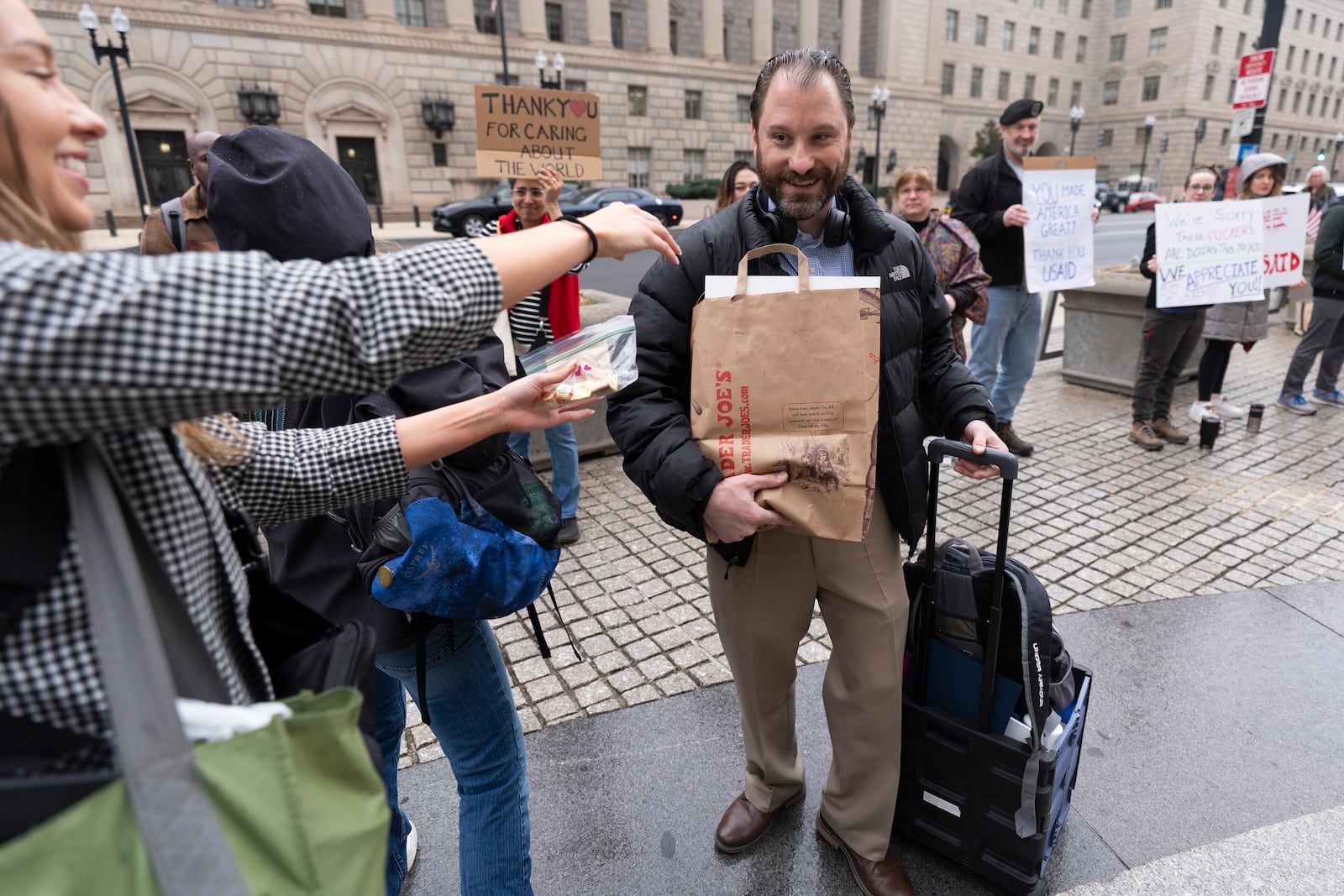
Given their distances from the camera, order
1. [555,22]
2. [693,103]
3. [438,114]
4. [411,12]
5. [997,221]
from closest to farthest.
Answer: [997,221], [438,114], [411,12], [555,22], [693,103]

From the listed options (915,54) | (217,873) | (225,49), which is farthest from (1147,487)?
(915,54)

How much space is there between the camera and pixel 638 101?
3903 cm

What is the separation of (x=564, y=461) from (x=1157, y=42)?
69.9 metres

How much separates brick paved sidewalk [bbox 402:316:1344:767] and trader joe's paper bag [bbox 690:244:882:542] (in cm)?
172

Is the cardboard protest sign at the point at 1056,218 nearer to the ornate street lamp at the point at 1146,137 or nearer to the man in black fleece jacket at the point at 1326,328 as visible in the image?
the man in black fleece jacket at the point at 1326,328

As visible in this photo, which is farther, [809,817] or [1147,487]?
[1147,487]

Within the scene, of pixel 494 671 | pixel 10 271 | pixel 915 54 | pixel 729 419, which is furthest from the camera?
pixel 915 54

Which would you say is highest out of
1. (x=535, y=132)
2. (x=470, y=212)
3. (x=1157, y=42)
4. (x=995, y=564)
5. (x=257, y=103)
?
(x=1157, y=42)

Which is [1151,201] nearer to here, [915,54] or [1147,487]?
[915,54]

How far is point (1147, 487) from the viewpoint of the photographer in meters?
5.14

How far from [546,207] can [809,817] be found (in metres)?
3.40

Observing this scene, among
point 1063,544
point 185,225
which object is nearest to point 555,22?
point 185,225

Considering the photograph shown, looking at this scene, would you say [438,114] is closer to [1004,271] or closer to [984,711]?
[1004,271]

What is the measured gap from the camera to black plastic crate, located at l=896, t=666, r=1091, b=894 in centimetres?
206
